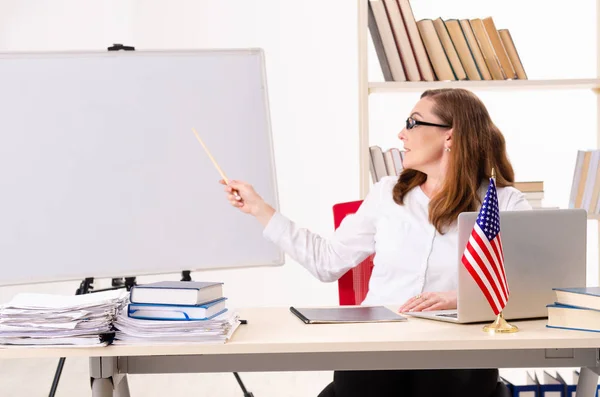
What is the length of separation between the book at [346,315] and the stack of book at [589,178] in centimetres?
161

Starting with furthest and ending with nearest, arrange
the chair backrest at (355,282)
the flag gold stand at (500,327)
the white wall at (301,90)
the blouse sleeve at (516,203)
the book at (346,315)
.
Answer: the white wall at (301,90) → the chair backrest at (355,282) → the blouse sleeve at (516,203) → the book at (346,315) → the flag gold stand at (500,327)

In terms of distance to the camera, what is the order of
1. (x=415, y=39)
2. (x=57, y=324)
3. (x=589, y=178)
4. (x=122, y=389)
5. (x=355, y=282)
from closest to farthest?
(x=57, y=324) → (x=122, y=389) → (x=355, y=282) → (x=415, y=39) → (x=589, y=178)

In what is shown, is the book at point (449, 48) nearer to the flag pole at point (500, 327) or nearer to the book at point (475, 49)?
the book at point (475, 49)

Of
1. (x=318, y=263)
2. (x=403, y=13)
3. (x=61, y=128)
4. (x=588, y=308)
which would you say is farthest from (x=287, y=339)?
(x=403, y=13)

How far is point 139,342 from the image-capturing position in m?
1.47

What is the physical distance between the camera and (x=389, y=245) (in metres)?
2.25

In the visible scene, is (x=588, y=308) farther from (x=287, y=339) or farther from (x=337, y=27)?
(x=337, y=27)

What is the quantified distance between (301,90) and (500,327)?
3.01m

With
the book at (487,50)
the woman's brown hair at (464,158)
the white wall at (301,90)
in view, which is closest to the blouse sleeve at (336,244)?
the woman's brown hair at (464,158)

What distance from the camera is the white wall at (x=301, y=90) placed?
4320mm

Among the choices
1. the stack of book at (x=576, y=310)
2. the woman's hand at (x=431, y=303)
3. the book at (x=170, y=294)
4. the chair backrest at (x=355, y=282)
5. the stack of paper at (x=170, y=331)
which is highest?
the book at (x=170, y=294)

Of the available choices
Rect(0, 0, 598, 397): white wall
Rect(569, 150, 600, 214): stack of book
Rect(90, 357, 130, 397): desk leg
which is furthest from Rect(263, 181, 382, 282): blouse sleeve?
Rect(0, 0, 598, 397): white wall

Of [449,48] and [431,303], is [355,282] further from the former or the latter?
[449,48]

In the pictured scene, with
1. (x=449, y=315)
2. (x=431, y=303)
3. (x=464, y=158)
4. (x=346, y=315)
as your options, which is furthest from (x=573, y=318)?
(x=464, y=158)
